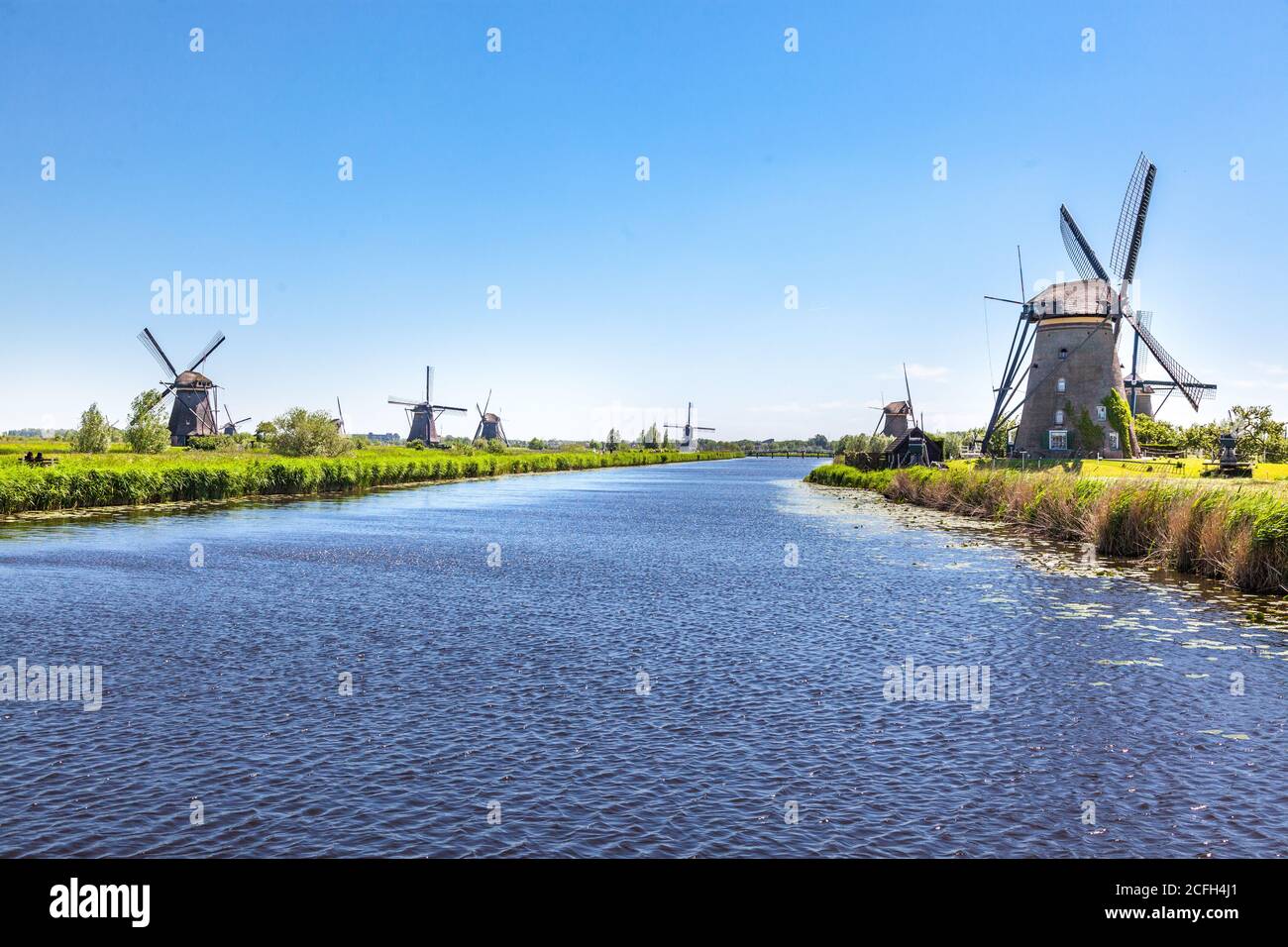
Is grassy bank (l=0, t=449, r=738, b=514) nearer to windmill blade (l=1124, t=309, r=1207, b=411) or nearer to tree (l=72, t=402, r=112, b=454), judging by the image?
tree (l=72, t=402, r=112, b=454)

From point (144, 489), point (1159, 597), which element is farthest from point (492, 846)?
point (144, 489)

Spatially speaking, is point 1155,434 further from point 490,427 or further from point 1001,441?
point 490,427

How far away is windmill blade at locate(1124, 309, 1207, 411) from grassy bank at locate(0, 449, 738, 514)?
64.1 meters

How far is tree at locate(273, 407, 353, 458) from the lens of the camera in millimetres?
79625

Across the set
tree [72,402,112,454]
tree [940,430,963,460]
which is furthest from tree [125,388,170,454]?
tree [940,430,963,460]

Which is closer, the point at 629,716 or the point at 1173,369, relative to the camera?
the point at 629,716

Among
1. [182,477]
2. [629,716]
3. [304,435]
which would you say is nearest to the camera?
[629,716]

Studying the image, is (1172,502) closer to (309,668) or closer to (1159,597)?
(1159,597)

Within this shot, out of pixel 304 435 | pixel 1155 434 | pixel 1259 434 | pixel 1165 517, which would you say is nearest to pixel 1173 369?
pixel 1155 434

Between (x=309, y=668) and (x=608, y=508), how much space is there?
44861mm

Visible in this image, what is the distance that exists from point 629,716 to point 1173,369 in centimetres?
7936

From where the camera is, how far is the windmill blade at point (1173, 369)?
73.9m

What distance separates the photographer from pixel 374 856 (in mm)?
8242

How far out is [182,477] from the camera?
175 ft
